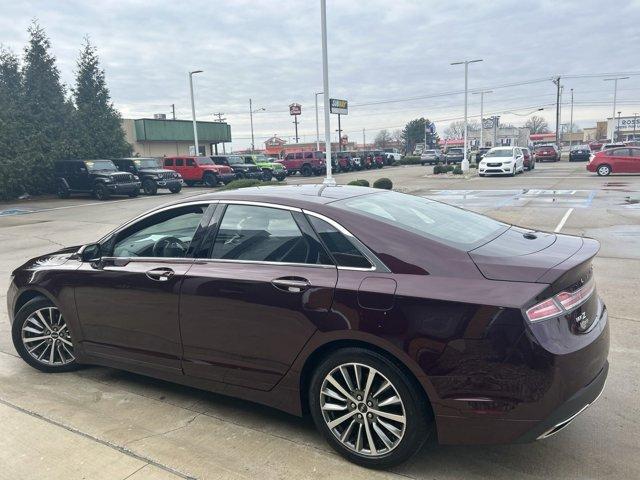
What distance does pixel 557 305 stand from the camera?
2.66 meters

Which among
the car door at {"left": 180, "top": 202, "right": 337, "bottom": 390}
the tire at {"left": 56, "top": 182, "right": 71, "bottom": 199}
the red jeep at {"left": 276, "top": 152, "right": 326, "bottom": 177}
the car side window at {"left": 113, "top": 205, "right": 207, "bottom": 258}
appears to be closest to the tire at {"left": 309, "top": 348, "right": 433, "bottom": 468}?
the car door at {"left": 180, "top": 202, "right": 337, "bottom": 390}

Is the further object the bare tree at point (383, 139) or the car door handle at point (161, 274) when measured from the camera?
the bare tree at point (383, 139)

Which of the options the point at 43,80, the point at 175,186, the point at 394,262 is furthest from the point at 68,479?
the point at 43,80

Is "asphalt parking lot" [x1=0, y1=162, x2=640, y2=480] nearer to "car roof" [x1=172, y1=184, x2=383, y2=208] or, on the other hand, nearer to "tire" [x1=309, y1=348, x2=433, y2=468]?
"tire" [x1=309, y1=348, x2=433, y2=468]

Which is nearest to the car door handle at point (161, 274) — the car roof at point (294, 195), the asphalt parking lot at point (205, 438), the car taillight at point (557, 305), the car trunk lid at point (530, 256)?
the car roof at point (294, 195)

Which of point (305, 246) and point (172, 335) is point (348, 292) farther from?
point (172, 335)

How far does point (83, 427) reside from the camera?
11.6ft

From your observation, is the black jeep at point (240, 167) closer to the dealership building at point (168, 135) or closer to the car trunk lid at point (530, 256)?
the dealership building at point (168, 135)

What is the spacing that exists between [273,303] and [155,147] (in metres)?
47.8

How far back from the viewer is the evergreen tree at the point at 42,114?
2644cm

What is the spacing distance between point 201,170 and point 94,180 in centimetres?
702

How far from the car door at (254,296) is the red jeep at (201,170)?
87.9ft

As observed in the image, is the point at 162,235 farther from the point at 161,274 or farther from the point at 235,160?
the point at 235,160

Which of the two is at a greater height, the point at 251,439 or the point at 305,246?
the point at 305,246
